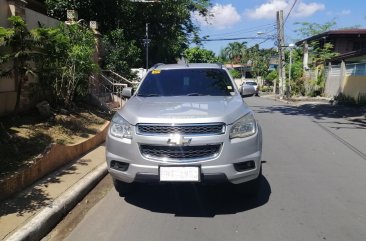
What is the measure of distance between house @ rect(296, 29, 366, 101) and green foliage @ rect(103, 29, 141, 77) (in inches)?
491

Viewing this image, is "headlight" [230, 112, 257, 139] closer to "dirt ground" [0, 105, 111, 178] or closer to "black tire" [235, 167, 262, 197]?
"black tire" [235, 167, 262, 197]

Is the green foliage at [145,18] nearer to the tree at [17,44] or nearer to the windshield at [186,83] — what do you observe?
the tree at [17,44]

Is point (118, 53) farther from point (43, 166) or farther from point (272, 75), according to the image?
point (272, 75)

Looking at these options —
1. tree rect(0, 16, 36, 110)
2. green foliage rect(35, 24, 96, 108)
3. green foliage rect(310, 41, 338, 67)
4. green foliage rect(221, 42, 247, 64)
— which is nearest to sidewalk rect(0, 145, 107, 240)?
tree rect(0, 16, 36, 110)

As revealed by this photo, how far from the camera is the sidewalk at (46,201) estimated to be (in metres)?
4.57

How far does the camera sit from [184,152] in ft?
17.1

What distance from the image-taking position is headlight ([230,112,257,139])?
5312 millimetres

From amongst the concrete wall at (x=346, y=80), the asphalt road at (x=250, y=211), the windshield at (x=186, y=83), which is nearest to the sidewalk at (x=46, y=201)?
the asphalt road at (x=250, y=211)

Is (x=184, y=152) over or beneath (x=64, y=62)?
beneath

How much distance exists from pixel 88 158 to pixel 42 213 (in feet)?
10.8

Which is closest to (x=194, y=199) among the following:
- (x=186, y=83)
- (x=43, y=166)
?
(x=186, y=83)

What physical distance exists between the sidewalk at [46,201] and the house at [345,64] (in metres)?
20.5

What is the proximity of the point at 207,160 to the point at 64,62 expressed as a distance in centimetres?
572

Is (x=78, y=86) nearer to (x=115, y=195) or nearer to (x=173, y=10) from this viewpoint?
(x=115, y=195)
